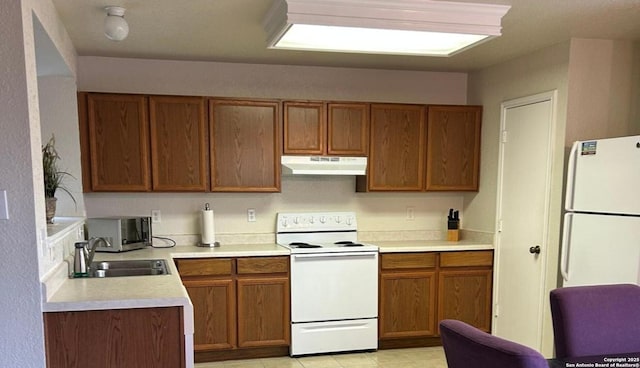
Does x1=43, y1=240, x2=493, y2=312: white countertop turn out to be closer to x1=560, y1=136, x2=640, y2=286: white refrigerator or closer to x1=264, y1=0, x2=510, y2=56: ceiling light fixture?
x1=264, y1=0, x2=510, y2=56: ceiling light fixture

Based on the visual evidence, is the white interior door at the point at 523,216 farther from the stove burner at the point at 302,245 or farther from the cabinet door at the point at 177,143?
the cabinet door at the point at 177,143

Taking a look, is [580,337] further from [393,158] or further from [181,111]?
[181,111]

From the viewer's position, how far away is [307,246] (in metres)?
3.69

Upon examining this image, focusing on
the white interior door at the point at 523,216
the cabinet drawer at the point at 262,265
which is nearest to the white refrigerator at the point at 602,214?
the white interior door at the point at 523,216

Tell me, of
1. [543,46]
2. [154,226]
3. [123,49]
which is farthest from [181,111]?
[543,46]

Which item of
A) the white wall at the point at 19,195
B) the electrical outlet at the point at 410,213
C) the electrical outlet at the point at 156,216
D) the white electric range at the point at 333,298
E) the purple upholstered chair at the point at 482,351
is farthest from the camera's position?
the electrical outlet at the point at 410,213

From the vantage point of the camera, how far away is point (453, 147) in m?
3.98

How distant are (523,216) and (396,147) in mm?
1172

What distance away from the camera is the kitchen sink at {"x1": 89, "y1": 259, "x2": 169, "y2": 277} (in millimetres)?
2819

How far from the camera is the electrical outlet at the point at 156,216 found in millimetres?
3766

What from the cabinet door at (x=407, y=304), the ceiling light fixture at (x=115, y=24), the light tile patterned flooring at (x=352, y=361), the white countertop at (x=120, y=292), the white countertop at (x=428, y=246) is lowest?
the light tile patterned flooring at (x=352, y=361)

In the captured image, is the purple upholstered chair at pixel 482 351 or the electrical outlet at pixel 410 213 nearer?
the purple upholstered chair at pixel 482 351

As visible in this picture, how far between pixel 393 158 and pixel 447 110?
0.66 metres

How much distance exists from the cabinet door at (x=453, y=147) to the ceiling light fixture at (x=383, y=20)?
1.27 meters
